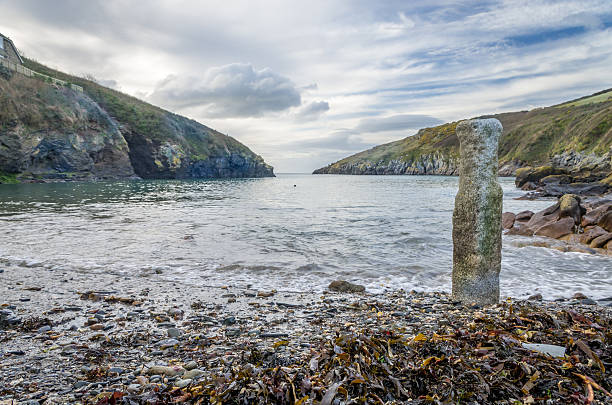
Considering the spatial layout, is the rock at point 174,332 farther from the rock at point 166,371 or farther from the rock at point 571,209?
the rock at point 571,209

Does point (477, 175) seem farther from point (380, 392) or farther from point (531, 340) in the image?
point (380, 392)

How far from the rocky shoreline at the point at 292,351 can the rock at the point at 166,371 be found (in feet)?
0.04

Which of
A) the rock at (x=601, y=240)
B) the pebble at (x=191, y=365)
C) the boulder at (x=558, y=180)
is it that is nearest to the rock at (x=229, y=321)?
the pebble at (x=191, y=365)

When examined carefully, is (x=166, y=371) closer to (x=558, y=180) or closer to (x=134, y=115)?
(x=558, y=180)

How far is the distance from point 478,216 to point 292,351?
4176 millimetres

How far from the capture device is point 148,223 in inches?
683

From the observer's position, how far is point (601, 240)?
11.9 m

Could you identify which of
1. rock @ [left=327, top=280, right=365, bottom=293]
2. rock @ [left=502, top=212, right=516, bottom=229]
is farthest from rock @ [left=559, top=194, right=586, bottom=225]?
rock @ [left=327, top=280, right=365, bottom=293]

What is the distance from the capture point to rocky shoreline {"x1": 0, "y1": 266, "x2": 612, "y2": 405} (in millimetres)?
2859

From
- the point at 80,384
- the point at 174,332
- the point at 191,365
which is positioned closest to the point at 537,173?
the point at 174,332

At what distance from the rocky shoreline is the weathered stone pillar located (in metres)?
0.46

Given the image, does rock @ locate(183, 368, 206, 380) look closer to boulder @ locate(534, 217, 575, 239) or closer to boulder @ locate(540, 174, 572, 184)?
boulder @ locate(534, 217, 575, 239)

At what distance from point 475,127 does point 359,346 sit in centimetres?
443

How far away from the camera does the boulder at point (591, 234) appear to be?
12.5 m
